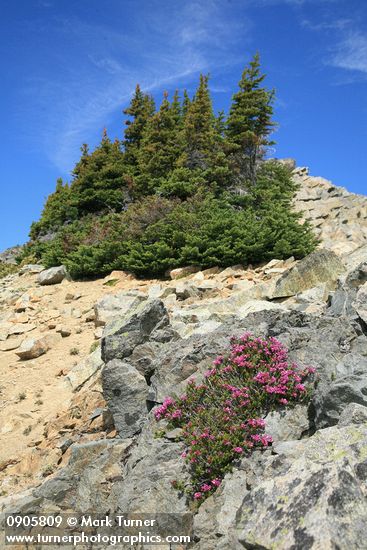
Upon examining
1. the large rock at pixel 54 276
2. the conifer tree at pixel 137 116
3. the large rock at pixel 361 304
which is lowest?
the large rock at pixel 361 304

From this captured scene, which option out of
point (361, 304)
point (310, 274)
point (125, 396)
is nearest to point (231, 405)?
point (125, 396)

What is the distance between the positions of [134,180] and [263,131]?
28.0 feet

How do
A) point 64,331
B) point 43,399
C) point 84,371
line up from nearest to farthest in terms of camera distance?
point 43,399
point 84,371
point 64,331

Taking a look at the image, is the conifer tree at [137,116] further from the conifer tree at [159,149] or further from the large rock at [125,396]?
the large rock at [125,396]

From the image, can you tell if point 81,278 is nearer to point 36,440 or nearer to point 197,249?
point 197,249

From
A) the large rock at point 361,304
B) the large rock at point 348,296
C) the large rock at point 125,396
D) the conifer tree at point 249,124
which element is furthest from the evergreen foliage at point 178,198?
the large rock at point 125,396

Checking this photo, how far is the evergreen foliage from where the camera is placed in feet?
61.8

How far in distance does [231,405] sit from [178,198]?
1812cm

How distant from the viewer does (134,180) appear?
93.1 ft

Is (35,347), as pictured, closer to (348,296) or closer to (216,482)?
(348,296)

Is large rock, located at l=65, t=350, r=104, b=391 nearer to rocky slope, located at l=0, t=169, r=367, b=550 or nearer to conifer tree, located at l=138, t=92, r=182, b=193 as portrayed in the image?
rocky slope, located at l=0, t=169, r=367, b=550

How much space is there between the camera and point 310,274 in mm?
13852

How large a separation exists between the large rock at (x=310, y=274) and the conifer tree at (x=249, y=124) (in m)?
12.9

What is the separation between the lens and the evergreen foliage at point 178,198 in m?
18.8
